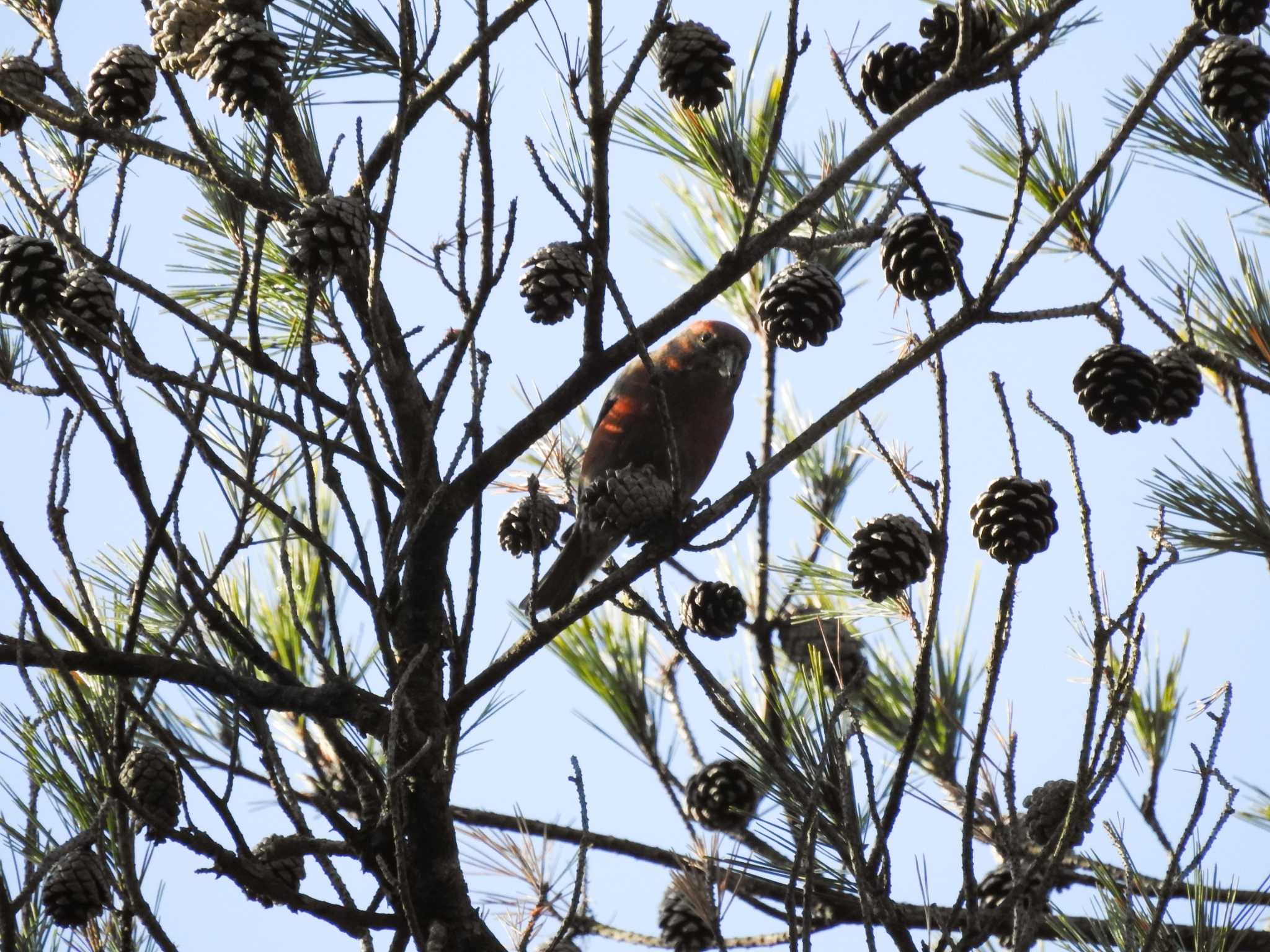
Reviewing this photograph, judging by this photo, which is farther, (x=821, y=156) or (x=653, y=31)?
(x=821, y=156)

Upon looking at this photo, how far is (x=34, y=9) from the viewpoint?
2070mm

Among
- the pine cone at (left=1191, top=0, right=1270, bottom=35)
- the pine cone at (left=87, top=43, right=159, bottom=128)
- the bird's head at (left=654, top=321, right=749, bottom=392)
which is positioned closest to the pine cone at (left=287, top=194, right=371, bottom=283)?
the pine cone at (left=87, top=43, right=159, bottom=128)

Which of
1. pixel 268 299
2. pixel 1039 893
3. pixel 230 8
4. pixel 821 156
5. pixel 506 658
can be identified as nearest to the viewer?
pixel 1039 893

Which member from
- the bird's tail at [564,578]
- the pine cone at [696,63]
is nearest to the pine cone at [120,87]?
the pine cone at [696,63]

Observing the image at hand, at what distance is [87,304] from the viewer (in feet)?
5.65

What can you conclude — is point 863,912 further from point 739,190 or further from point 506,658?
point 739,190

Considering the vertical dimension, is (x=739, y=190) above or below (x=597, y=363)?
above

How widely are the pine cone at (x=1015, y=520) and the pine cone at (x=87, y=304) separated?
3.97 feet

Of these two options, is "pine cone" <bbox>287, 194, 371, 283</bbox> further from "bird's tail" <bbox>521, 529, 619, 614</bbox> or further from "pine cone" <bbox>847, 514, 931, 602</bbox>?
"bird's tail" <bbox>521, 529, 619, 614</bbox>

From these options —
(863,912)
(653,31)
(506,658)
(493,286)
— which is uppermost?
(653,31)

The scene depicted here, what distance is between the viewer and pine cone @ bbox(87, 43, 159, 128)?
186 centimetres

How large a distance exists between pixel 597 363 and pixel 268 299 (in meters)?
0.88

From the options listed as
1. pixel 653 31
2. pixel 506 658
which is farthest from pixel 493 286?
pixel 506 658

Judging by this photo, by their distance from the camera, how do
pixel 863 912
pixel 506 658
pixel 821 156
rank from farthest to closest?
pixel 821 156 → pixel 506 658 → pixel 863 912
